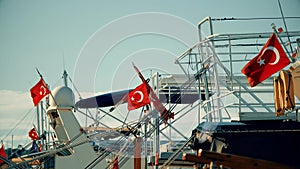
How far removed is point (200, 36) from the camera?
14625 mm

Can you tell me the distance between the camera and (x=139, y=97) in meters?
18.0

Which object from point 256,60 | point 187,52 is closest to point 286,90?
point 256,60

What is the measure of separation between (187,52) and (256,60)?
13.4 ft

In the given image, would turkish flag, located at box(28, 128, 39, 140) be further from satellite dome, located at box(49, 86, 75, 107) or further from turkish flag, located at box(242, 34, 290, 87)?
turkish flag, located at box(242, 34, 290, 87)

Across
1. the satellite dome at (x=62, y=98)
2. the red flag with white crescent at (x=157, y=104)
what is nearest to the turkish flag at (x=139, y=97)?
the red flag with white crescent at (x=157, y=104)

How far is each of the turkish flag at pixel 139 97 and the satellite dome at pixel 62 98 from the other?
670 cm

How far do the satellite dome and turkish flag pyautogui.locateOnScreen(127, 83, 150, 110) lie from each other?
6.70 m

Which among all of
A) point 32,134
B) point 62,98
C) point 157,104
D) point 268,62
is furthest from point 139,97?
point 32,134

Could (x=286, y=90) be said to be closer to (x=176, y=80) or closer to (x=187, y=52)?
(x=187, y=52)

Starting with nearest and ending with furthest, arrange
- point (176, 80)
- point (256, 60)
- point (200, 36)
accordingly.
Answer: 1. point (256, 60)
2. point (200, 36)
3. point (176, 80)

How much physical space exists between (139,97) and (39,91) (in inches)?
284

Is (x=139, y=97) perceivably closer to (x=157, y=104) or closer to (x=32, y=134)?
(x=157, y=104)

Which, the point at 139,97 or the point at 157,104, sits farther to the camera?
the point at 139,97

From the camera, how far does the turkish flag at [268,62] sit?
11.6m
